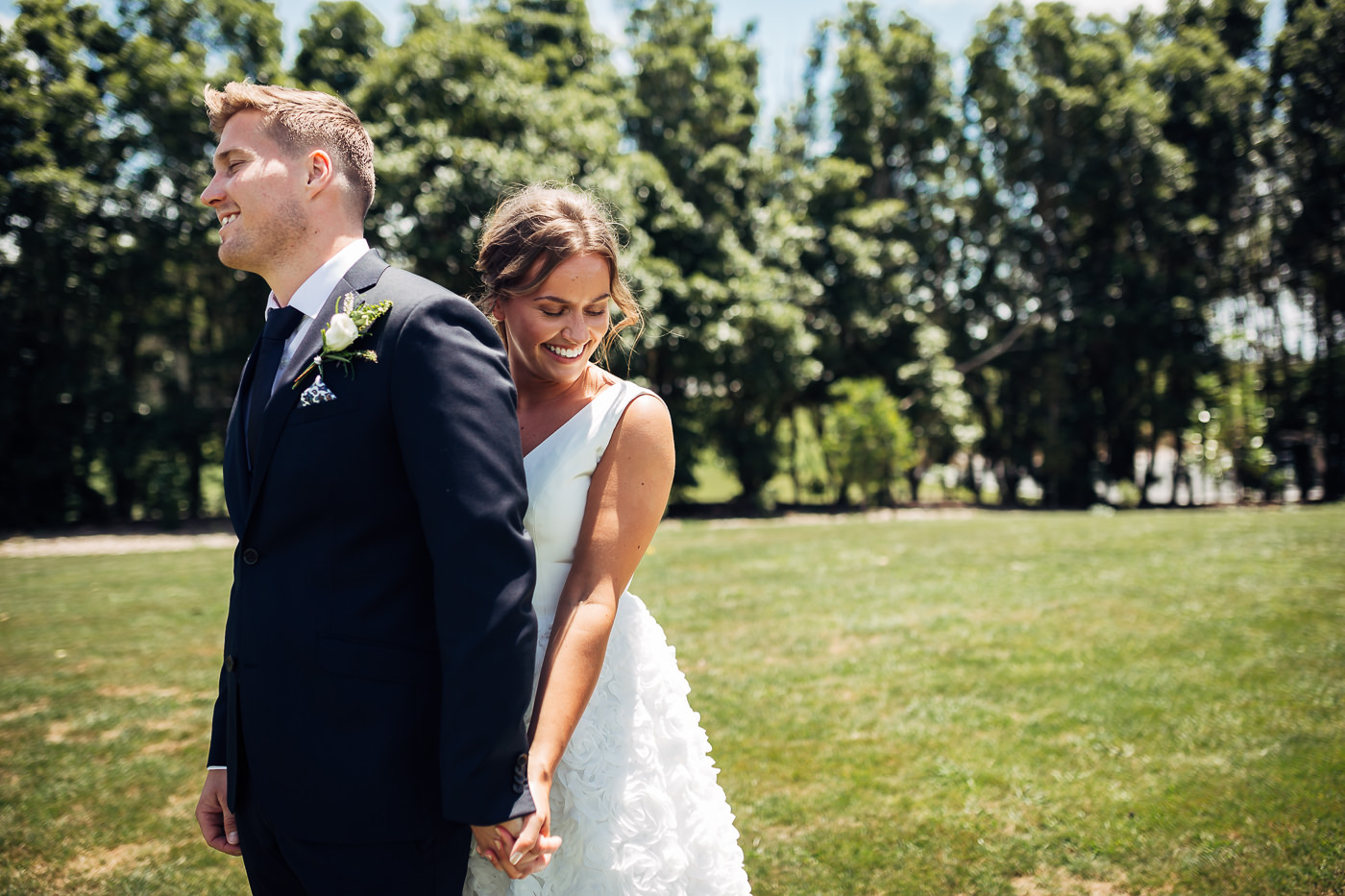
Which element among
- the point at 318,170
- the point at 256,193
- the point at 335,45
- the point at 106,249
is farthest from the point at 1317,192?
the point at 106,249

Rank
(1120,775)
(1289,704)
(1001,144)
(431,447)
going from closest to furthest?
1. (431,447)
2. (1120,775)
3. (1289,704)
4. (1001,144)

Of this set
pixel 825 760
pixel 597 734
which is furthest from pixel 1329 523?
pixel 597 734

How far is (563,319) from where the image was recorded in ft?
6.89

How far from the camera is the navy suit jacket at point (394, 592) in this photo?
1599 mm

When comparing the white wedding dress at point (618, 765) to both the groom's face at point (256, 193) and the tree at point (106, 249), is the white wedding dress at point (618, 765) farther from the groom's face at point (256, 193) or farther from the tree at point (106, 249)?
the tree at point (106, 249)

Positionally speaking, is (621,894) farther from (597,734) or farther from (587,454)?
(587,454)

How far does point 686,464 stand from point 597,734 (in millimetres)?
19096

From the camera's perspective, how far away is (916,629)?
8.00 metres

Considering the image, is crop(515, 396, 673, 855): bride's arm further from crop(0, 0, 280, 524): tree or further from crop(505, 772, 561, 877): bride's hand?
crop(0, 0, 280, 524): tree

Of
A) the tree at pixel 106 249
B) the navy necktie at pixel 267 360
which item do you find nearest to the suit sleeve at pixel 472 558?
the navy necktie at pixel 267 360

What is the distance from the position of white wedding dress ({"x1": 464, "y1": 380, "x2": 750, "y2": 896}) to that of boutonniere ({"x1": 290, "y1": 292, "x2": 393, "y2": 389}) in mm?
499

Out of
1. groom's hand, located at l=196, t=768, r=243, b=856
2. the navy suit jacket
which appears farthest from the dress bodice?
groom's hand, located at l=196, t=768, r=243, b=856

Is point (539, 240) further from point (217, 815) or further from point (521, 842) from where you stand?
point (217, 815)

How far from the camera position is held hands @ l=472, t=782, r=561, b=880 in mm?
1644
